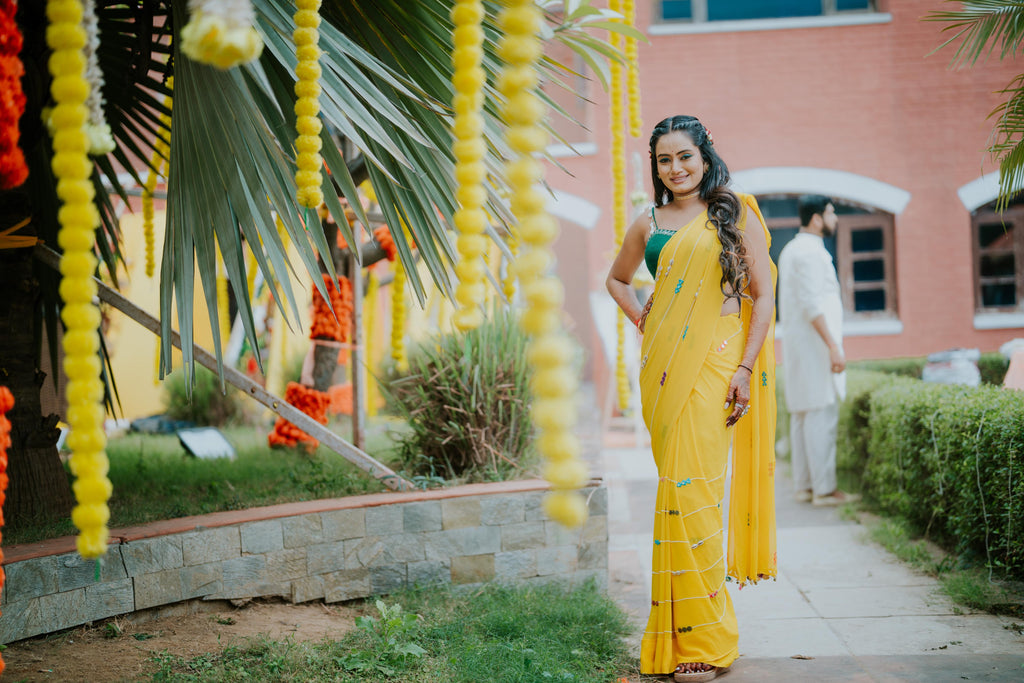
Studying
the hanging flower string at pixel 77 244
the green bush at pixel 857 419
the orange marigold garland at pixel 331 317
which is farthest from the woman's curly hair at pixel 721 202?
the green bush at pixel 857 419

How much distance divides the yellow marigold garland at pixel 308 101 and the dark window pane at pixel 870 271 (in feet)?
35.0

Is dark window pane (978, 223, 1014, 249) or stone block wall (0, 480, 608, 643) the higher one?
dark window pane (978, 223, 1014, 249)

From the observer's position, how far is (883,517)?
5141mm

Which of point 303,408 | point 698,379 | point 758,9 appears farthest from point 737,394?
point 758,9

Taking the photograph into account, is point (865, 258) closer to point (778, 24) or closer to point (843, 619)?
point (778, 24)

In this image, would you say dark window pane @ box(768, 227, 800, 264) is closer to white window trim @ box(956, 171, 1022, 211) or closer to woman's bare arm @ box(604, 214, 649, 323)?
white window trim @ box(956, 171, 1022, 211)

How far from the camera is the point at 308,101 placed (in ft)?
6.01

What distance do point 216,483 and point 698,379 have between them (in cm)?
261

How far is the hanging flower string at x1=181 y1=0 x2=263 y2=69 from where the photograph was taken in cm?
132

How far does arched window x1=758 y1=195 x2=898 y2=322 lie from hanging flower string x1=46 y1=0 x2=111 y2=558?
418 inches

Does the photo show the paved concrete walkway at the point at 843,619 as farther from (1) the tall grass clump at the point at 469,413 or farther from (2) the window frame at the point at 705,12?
(2) the window frame at the point at 705,12

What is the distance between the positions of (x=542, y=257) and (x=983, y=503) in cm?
307

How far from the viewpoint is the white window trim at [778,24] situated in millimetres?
10906

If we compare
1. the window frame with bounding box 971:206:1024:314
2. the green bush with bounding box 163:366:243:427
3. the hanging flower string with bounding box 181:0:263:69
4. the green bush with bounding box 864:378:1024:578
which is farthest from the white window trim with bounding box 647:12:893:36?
the hanging flower string with bounding box 181:0:263:69
